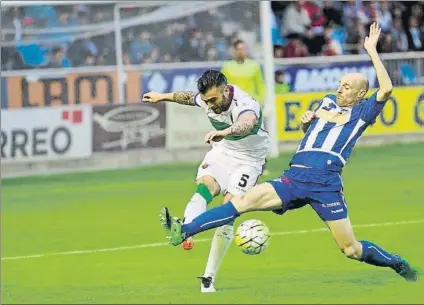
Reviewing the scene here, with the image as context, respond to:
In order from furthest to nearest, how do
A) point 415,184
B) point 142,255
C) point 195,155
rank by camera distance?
point 195,155
point 415,184
point 142,255

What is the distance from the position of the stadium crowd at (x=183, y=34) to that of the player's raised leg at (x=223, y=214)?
13.8 metres

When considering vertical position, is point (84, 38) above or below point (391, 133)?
above

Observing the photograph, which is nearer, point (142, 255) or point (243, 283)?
point (243, 283)

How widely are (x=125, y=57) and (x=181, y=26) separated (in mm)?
1453

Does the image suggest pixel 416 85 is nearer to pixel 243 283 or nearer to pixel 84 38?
pixel 84 38

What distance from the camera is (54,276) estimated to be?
12.9 meters

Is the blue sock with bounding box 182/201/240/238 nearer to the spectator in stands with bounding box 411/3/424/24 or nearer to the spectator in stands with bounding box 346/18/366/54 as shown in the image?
the spectator in stands with bounding box 346/18/366/54

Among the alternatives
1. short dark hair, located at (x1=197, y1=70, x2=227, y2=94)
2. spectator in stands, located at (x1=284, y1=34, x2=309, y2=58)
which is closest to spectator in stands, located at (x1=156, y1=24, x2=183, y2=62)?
spectator in stands, located at (x1=284, y1=34, x2=309, y2=58)

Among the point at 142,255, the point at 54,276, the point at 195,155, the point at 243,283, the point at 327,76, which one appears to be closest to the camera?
the point at 243,283

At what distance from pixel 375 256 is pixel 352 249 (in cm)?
28

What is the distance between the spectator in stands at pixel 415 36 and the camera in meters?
29.4

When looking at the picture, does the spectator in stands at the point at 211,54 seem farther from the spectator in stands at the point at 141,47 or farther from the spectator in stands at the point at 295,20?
the spectator in stands at the point at 295,20

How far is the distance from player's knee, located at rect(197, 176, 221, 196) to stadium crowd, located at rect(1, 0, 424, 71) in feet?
42.2

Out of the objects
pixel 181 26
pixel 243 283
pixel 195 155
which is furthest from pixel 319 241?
pixel 181 26
